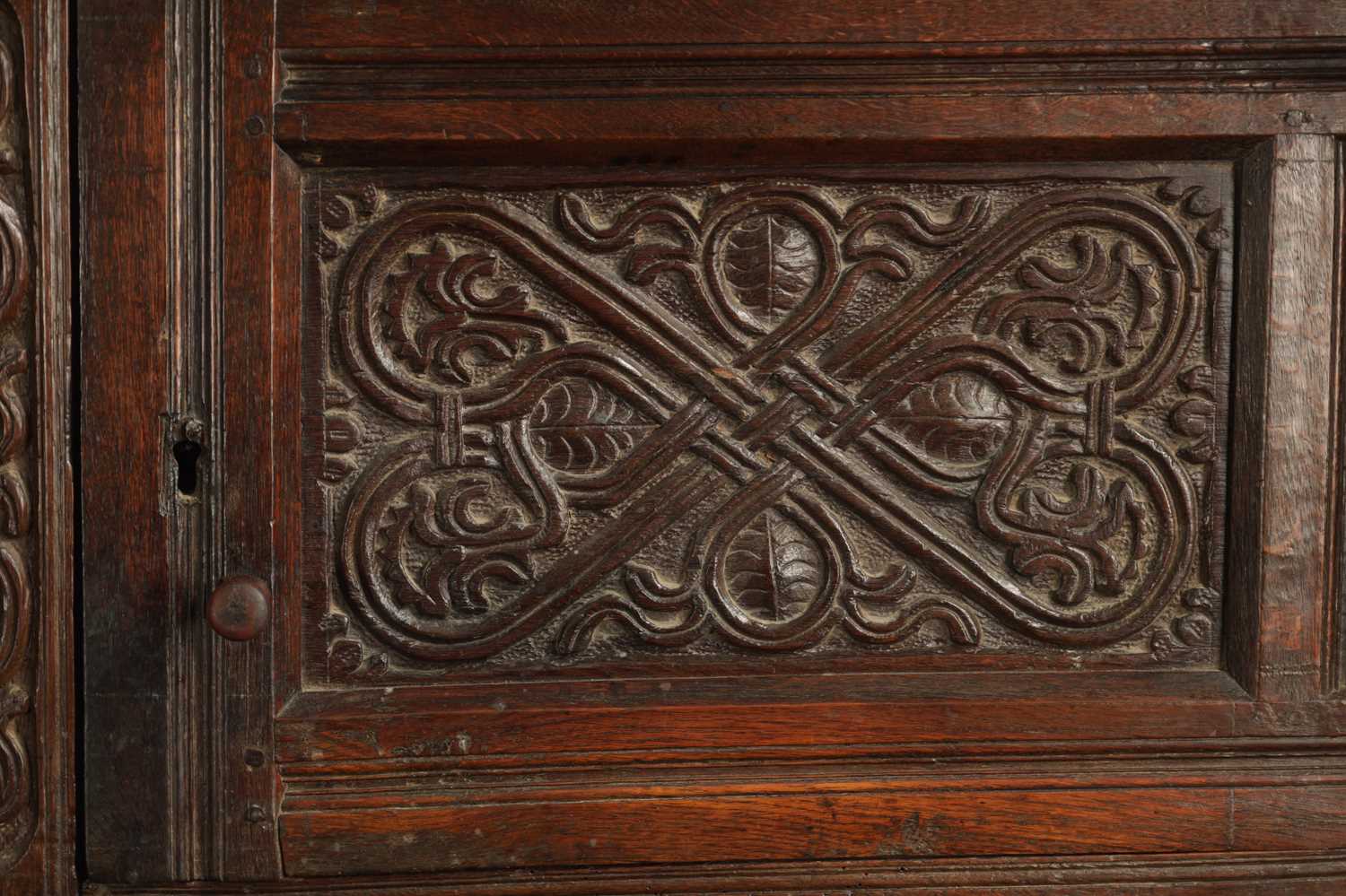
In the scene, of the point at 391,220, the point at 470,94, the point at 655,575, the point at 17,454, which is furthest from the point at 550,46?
the point at 17,454

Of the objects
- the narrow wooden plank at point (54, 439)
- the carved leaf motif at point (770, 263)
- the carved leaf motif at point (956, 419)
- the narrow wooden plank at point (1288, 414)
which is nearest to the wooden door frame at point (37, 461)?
the narrow wooden plank at point (54, 439)

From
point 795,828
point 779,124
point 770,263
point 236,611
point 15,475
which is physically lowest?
point 795,828

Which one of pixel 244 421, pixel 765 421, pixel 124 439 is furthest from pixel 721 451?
pixel 124 439

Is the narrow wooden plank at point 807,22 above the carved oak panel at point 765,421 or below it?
above

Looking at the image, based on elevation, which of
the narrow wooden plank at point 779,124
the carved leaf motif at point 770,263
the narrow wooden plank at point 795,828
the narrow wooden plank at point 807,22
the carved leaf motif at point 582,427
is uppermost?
the narrow wooden plank at point 807,22

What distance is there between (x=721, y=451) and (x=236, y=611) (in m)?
0.45

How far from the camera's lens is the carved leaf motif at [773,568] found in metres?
0.96

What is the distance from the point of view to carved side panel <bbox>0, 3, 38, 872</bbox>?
0.89 meters

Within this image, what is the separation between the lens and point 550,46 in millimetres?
905

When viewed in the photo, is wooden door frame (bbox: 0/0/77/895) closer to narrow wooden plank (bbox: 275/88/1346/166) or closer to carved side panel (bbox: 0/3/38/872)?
carved side panel (bbox: 0/3/38/872)

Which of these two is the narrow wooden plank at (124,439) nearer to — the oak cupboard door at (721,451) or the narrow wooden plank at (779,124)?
the oak cupboard door at (721,451)

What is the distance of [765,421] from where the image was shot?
954 millimetres

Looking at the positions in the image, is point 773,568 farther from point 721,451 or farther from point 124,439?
point 124,439

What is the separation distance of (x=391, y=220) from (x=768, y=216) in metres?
0.35
